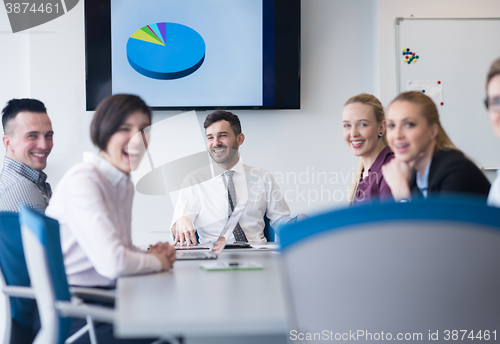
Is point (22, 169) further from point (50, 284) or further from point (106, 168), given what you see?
point (50, 284)

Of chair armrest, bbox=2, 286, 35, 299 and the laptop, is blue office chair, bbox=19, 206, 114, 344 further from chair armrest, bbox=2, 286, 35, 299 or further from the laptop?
the laptop

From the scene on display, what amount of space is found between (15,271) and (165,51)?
2416 mm

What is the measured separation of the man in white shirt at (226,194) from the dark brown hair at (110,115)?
1.29 m

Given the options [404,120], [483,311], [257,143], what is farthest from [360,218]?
[257,143]

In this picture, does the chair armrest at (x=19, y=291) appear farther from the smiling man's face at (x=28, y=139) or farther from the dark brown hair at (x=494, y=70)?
the dark brown hair at (x=494, y=70)

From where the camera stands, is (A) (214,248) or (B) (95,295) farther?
(A) (214,248)

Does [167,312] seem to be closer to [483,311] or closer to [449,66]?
[483,311]

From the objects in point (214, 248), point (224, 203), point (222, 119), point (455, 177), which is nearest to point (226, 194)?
point (224, 203)

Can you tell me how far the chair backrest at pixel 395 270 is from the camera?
0.59m

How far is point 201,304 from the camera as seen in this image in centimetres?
99

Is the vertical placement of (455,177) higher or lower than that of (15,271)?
higher

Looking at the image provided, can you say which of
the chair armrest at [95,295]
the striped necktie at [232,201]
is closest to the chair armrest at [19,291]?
the chair armrest at [95,295]

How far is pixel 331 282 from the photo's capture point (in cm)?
65

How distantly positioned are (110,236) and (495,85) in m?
A: 1.20
